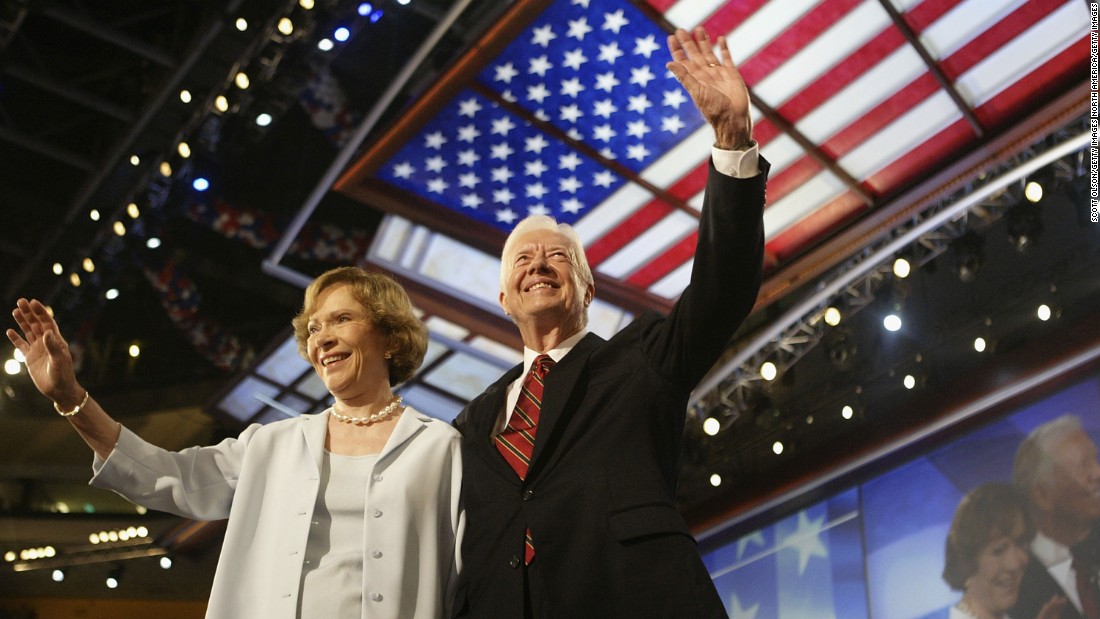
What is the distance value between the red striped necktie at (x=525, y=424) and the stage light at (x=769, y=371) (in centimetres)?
551

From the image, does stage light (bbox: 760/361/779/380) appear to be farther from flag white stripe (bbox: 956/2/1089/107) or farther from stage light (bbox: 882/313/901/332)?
flag white stripe (bbox: 956/2/1089/107)

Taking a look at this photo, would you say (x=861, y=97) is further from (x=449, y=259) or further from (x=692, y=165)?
(x=449, y=259)

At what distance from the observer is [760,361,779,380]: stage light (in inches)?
292

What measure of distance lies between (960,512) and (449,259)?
365 centimetres

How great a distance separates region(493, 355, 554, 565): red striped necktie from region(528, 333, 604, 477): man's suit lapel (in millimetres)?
26

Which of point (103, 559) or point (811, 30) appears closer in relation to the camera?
point (811, 30)

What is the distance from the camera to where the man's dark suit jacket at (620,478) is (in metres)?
1.73

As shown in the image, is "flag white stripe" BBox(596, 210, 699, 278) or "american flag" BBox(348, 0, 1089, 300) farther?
"flag white stripe" BBox(596, 210, 699, 278)

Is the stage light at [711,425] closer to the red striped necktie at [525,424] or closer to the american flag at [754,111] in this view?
the american flag at [754,111]

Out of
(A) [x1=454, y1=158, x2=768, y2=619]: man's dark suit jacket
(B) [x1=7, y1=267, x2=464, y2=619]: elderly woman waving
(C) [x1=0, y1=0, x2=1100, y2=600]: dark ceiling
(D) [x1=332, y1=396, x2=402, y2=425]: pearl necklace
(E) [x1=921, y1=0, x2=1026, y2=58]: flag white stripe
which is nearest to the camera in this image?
(A) [x1=454, y1=158, x2=768, y2=619]: man's dark suit jacket

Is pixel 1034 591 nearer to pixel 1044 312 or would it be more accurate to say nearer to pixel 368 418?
pixel 1044 312

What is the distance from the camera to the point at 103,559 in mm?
8992

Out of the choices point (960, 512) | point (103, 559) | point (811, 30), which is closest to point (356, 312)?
point (811, 30)

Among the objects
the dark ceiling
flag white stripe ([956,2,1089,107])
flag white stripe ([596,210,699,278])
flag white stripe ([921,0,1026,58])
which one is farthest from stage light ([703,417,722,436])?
flag white stripe ([921,0,1026,58])
